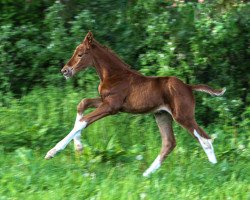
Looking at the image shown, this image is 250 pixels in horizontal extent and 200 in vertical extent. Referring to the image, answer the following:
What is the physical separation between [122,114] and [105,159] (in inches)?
81.7

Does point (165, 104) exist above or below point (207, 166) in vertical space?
above

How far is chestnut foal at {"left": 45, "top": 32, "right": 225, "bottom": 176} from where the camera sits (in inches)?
353

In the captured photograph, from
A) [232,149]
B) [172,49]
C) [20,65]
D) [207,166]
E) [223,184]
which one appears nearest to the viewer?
[223,184]

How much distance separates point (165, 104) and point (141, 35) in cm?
370

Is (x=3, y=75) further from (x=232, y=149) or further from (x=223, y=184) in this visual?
(x=223, y=184)

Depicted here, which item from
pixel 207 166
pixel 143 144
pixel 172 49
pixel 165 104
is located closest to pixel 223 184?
pixel 207 166

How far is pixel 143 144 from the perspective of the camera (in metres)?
10.1

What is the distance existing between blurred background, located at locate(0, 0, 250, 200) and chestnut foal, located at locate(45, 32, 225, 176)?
36 centimetres

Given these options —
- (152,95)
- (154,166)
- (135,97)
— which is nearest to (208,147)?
(154,166)

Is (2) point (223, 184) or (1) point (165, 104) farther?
(1) point (165, 104)

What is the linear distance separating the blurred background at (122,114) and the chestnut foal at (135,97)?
0.36m

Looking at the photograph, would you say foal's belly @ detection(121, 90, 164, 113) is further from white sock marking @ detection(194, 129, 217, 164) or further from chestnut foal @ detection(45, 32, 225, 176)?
white sock marking @ detection(194, 129, 217, 164)

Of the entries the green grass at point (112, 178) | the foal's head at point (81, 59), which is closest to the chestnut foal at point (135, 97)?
the foal's head at point (81, 59)

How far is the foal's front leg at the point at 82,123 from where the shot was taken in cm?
868
